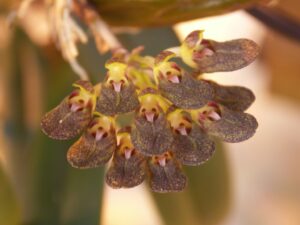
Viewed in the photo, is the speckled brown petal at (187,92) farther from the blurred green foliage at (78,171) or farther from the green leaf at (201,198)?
the green leaf at (201,198)

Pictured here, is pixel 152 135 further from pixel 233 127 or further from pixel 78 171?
pixel 78 171

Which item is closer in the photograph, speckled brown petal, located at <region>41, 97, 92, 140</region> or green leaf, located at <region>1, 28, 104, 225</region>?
speckled brown petal, located at <region>41, 97, 92, 140</region>

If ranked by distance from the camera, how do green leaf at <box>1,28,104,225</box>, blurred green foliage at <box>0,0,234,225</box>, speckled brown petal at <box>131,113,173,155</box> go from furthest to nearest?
green leaf at <box>1,28,104,225</box>, blurred green foliage at <box>0,0,234,225</box>, speckled brown petal at <box>131,113,173,155</box>

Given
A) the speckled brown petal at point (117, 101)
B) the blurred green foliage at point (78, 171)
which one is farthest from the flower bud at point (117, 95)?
the blurred green foliage at point (78, 171)

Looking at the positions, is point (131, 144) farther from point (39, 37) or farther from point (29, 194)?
point (39, 37)

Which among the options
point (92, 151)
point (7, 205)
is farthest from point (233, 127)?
point (7, 205)

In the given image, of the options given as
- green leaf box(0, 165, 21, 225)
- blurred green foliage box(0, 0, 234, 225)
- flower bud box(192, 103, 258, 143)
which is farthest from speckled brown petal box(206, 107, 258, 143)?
green leaf box(0, 165, 21, 225)

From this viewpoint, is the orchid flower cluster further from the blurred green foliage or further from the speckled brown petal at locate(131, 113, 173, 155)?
the blurred green foliage

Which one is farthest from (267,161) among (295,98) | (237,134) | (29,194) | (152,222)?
(237,134)
